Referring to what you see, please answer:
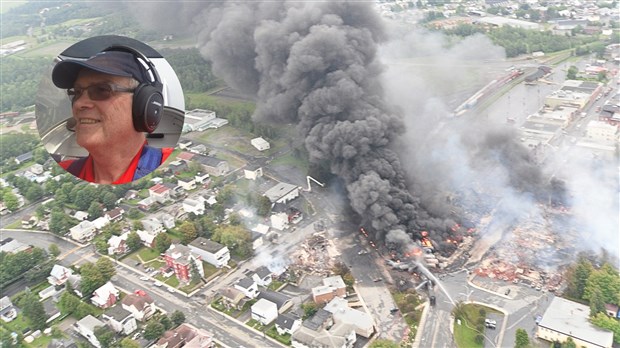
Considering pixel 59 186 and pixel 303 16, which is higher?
pixel 303 16

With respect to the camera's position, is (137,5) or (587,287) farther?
(137,5)

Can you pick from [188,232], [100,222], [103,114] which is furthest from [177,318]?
[103,114]

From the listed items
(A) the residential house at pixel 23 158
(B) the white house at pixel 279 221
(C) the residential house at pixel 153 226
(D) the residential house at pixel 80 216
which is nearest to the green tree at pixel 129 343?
(C) the residential house at pixel 153 226

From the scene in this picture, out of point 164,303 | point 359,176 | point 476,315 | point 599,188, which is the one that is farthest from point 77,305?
point 599,188

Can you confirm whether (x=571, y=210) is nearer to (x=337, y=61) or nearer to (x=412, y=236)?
(x=412, y=236)

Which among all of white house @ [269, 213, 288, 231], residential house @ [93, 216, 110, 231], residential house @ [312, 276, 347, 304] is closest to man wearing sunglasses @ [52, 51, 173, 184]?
residential house @ [312, 276, 347, 304]

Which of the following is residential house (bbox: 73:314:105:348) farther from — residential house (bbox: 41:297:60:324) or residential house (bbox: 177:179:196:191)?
residential house (bbox: 177:179:196:191)

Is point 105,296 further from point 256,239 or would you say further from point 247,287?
point 256,239
